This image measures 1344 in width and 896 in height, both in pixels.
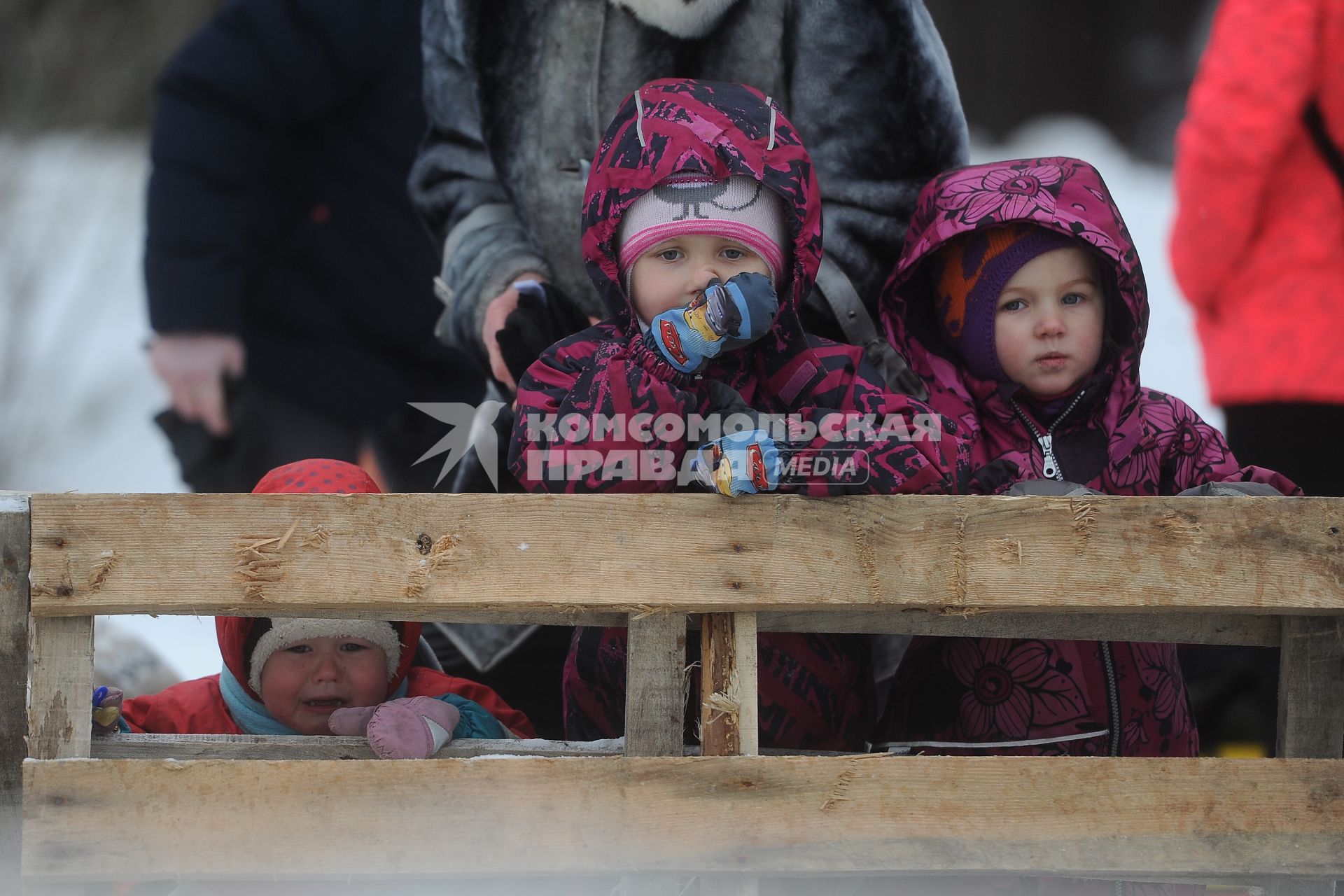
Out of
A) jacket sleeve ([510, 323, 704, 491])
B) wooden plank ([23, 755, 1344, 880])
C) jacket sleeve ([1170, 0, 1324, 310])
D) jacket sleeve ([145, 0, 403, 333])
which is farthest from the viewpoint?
jacket sleeve ([145, 0, 403, 333])

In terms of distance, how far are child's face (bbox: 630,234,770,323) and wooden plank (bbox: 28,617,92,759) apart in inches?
33.7

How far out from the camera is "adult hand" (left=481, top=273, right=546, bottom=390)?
2428mm

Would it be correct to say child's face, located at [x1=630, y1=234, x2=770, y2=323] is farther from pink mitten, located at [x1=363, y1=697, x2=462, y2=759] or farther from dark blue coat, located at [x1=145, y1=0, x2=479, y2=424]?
dark blue coat, located at [x1=145, y1=0, x2=479, y2=424]

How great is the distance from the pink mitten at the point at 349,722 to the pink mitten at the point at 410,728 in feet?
0.16

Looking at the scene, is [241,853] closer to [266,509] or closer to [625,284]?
[266,509]

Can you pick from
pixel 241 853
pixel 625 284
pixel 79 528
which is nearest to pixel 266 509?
pixel 79 528

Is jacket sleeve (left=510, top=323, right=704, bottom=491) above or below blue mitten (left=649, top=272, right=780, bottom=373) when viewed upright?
below

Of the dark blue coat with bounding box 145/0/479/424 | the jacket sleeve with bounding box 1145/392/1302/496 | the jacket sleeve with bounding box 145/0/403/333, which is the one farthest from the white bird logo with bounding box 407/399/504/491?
the jacket sleeve with bounding box 1145/392/1302/496

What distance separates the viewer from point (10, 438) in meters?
3.36

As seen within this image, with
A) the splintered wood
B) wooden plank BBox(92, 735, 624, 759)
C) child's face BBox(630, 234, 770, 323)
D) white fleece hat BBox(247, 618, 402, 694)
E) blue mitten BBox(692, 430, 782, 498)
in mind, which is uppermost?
child's face BBox(630, 234, 770, 323)

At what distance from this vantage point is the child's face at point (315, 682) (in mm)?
2086

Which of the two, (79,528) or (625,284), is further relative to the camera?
(625,284)

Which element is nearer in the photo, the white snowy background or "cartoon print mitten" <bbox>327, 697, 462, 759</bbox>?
"cartoon print mitten" <bbox>327, 697, 462, 759</bbox>

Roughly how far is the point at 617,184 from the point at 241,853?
104 cm
